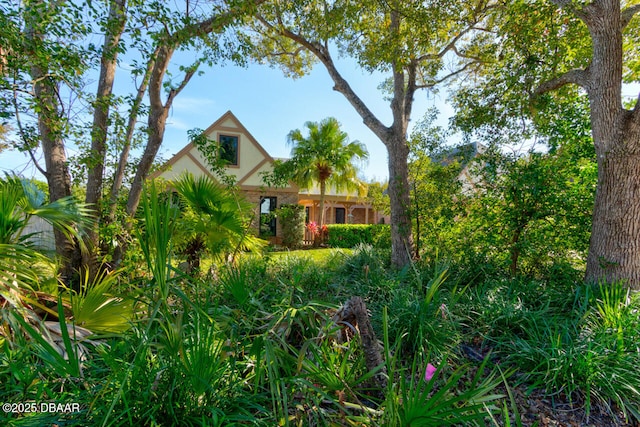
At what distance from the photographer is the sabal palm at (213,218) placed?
15.0 ft

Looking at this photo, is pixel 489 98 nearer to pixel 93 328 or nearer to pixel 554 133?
pixel 554 133

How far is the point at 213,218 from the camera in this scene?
4.60 metres

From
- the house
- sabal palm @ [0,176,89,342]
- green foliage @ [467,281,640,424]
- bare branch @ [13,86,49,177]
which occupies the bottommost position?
green foliage @ [467,281,640,424]

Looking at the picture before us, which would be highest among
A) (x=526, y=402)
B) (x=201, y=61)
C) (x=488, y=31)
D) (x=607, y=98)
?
(x=488, y=31)

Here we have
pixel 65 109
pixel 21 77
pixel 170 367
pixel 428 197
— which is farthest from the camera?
pixel 428 197

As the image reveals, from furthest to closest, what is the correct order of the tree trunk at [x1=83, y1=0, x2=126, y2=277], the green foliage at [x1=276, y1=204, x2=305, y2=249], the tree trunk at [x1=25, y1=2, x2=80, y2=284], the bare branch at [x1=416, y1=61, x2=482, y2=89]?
the green foliage at [x1=276, y1=204, x2=305, y2=249] → the bare branch at [x1=416, y1=61, x2=482, y2=89] → the tree trunk at [x1=83, y1=0, x2=126, y2=277] → the tree trunk at [x1=25, y1=2, x2=80, y2=284]

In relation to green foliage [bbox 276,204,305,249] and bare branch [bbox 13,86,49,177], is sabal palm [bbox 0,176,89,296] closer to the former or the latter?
bare branch [bbox 13,86,49,177]

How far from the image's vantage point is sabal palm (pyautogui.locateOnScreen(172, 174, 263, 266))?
456 centimetres

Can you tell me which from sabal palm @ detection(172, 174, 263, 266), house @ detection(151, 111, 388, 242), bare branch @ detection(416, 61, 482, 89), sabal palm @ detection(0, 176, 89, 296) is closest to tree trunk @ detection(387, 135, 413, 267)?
bare branch @ detection(416, 61, 482, 89)

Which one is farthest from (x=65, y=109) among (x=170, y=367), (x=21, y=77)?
(x=170, y=367)

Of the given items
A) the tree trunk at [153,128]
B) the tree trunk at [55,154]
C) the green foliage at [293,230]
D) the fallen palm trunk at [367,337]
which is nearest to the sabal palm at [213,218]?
the tree trunk at [153,128]

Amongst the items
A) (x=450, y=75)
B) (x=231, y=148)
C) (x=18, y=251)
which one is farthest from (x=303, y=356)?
(x=231, y=148)

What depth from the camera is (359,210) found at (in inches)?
973

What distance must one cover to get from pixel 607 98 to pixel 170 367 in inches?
230
